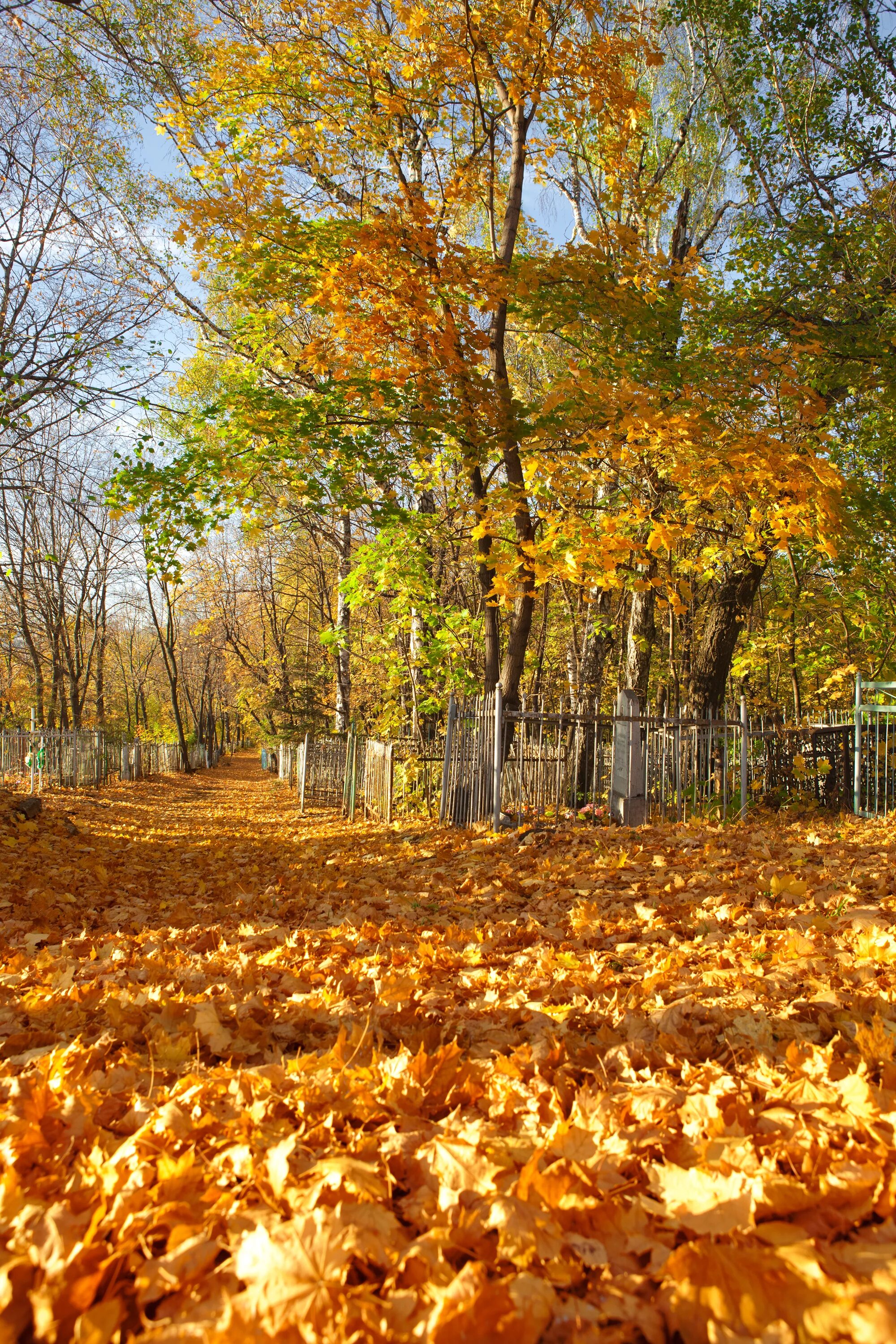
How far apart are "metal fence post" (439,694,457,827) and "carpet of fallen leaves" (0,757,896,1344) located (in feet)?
18.1

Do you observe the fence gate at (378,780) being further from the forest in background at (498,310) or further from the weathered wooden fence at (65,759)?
the weathered wooden fence at (65,759)

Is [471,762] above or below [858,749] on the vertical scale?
below

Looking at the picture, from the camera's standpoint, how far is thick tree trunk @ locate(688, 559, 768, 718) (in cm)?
1189

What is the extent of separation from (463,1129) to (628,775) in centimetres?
775

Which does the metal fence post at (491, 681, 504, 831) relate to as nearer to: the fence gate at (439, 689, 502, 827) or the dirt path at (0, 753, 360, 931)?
the fence gate at (439, 689, 502, 827)

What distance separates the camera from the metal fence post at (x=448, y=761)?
35.0ft

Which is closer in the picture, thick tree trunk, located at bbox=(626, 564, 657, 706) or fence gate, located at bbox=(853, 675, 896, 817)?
fence gate, located at bbox=(853, 675, 896, 817)

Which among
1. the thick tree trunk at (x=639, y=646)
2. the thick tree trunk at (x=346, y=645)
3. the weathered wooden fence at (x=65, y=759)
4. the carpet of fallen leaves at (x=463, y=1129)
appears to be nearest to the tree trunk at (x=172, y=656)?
the weathered wooden fence at (x=65, y=759)

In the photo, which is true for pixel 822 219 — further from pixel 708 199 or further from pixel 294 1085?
pixel 294 1085

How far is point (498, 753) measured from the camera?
31.7 feet

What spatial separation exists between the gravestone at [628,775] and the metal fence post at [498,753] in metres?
1.38

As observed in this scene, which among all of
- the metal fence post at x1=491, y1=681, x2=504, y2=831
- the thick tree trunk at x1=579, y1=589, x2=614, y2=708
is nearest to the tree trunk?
the thick tree trunk at x1=579, y1=589, x2=614, y2=708

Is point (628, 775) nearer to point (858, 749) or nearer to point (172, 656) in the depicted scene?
point (858, 749)

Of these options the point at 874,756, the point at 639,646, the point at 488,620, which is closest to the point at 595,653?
the point at 639,646
